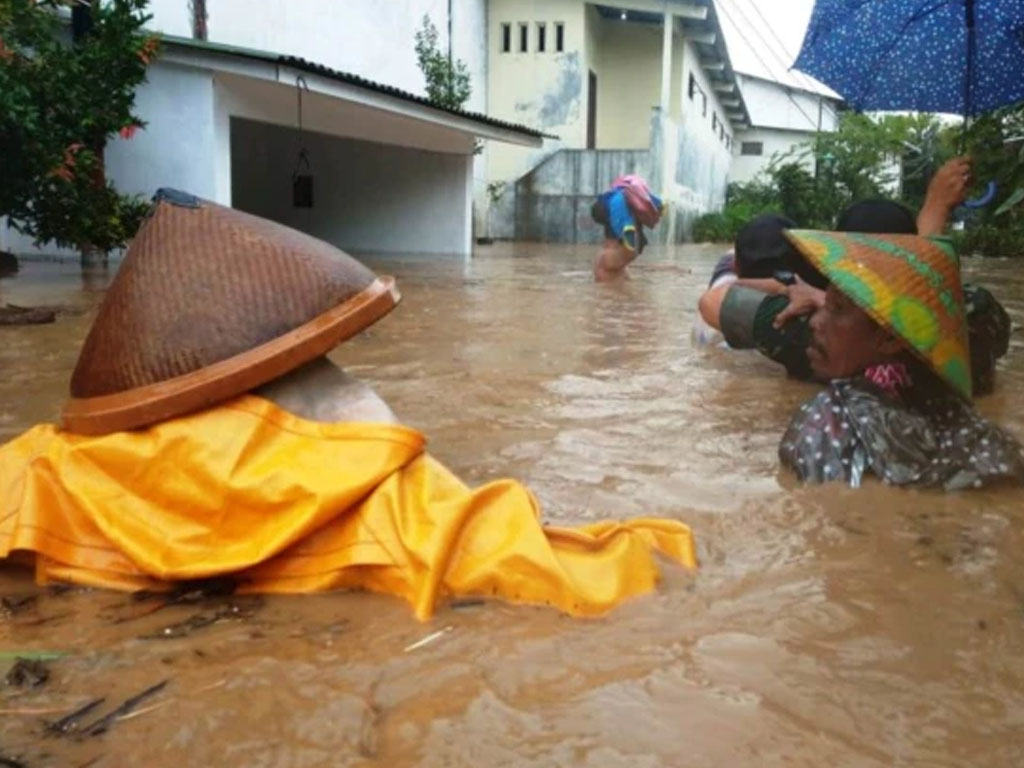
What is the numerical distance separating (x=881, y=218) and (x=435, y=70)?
1291 centimetres

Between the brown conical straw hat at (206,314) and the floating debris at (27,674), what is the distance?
0.48 meters

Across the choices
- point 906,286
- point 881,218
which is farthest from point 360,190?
point 906,286

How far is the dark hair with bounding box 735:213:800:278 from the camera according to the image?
442cm

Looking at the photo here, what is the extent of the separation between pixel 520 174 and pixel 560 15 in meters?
3.01

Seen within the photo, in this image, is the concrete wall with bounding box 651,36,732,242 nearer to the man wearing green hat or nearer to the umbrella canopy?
the umbrella canopy

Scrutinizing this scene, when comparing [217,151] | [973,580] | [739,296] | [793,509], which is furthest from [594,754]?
[217,151]

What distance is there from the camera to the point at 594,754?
1.27 meters

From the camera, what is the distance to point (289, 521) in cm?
173

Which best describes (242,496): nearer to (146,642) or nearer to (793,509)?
(146,642)

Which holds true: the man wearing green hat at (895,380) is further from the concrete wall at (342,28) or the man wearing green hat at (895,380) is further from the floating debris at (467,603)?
the concrete wall at (342,28)

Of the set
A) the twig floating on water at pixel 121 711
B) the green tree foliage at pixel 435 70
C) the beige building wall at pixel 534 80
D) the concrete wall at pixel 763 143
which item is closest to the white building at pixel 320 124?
the green tree foliage at pixel 435 70

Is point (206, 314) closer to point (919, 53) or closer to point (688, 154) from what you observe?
point (919, 53)

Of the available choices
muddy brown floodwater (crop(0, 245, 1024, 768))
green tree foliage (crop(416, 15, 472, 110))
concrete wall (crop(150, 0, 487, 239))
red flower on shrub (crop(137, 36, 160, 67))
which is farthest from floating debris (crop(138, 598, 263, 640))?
green tree foliage (crop(416, 15, 472, 110))

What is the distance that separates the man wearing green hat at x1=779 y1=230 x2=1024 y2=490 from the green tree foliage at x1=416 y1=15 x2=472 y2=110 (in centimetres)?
1335
